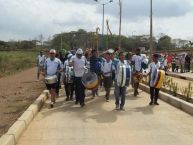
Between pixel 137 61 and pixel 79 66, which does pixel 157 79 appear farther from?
pixel 137 61

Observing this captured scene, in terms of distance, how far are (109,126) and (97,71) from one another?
5.85 metres

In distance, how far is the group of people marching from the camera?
14750 millimetres

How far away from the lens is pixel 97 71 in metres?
17.5

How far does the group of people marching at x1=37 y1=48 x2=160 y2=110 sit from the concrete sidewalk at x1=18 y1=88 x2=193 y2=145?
1.53 ft

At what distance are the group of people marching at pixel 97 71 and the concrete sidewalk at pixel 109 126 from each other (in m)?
0.47

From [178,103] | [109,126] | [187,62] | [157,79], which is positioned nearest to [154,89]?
[157,79]

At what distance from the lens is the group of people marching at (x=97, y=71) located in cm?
1475

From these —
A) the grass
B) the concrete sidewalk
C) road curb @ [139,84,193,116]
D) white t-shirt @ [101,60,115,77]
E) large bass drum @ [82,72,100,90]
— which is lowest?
the grass

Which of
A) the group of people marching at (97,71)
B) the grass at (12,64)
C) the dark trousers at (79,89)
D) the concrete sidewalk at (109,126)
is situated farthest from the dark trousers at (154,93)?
the grass at (12,64)

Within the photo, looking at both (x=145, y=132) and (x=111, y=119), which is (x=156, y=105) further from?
(x=145, y=132)

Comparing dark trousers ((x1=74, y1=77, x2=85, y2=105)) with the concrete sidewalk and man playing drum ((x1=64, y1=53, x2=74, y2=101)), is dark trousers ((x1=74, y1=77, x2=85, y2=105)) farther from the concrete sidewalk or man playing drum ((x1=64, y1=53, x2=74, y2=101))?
man playing drum ((x1=64, y1=53, x2=74, y2=101))

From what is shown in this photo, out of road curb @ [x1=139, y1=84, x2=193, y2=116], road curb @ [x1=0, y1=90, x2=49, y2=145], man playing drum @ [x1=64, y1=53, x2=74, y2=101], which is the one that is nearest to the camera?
road curb @ [x1=0, y1=90, x2=49, y2=145]

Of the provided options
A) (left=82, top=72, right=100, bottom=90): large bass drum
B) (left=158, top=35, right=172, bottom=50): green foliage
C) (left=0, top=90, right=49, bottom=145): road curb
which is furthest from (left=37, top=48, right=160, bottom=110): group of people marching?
(left=158, top=35, right=172, bottom=50): green foliage

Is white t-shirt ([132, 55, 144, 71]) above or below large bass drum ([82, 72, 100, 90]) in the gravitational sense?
above
